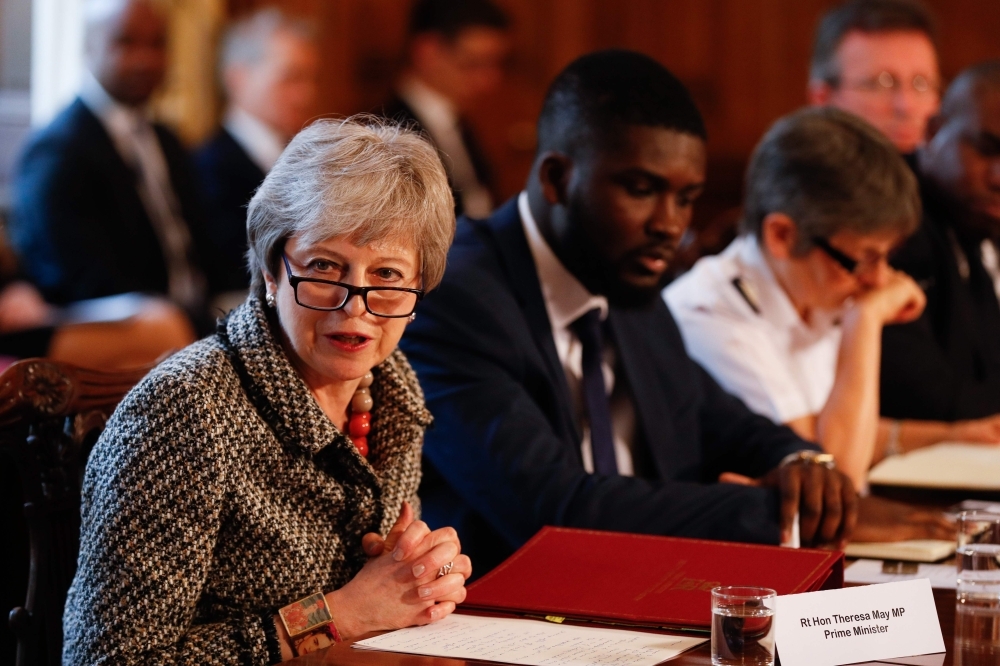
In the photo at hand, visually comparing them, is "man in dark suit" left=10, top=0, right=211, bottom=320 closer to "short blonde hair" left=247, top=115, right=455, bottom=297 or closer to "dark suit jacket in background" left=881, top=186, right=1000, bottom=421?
"dark suit jacket in background" left=881, top=186, right=1000, bottom=421

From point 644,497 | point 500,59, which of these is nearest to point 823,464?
point 644,497

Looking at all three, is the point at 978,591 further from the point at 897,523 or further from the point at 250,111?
the point at 250,111

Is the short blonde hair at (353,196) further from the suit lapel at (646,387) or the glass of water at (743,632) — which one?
the suit lapel at (646,387)

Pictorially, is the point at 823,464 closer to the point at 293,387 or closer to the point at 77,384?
the point at 293,387

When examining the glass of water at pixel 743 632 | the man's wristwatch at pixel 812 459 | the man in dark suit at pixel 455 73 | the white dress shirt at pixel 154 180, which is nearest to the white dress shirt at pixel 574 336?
the man's wristwatch at pixel 812 459

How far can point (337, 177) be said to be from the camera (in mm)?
1525

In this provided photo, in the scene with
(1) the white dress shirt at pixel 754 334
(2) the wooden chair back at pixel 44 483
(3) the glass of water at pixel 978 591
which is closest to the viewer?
(3) the glass of water at pixel 978 591

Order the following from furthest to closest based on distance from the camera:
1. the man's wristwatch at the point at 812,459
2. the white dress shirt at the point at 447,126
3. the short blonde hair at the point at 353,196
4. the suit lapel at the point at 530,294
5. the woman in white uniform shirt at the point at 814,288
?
1. the white dress shirt at the point at 447,126
2. the woman in white uniform shirt at the point at 814,288
3. the suit lapel at the point at 530,294
4. the man's wristwatch at the point at 812,459
5. the short blonde hair at the point at 353,196

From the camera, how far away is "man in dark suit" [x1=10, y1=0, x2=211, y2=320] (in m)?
4.19

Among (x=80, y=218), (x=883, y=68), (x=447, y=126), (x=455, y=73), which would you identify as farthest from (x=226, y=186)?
(x=883, y=68)

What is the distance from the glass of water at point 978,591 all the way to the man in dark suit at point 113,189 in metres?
3.13

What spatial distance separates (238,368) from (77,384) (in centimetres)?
32

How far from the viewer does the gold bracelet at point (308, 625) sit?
1.44 meters

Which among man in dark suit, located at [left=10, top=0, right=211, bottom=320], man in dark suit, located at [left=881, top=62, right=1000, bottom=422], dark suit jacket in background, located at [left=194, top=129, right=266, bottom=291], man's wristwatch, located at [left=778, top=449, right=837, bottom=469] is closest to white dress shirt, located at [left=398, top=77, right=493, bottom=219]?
dark suit jacket in background, located at [left=194, top=129, right=266, bottom=291]
